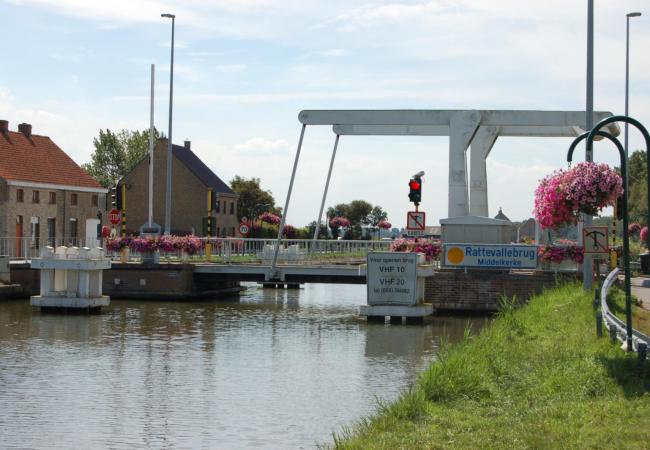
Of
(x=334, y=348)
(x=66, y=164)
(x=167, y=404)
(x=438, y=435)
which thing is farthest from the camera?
(x=66, y=164)

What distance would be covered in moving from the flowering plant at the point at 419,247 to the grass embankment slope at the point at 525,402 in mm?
16551

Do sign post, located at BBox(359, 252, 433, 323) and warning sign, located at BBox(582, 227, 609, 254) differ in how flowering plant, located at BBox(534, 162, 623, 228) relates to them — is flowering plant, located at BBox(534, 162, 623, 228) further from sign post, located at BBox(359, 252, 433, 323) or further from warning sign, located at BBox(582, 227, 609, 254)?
sign post, located at BBox(359, 252, 433, 323)

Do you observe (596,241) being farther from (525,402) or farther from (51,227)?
(51,227)

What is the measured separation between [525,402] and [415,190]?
15.3 m

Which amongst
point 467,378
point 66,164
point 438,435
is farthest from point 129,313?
point 66,164

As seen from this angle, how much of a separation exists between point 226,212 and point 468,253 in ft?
161

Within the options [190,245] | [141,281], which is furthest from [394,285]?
[141,281]

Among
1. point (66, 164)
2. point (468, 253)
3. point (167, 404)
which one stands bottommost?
point (167, 404)

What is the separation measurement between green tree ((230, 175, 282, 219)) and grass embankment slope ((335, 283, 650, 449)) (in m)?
84.8

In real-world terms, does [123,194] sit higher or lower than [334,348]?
higher

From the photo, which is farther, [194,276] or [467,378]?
[194,276]

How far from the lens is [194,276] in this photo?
38.8m

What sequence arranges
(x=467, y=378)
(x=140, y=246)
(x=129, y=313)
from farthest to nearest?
1. (x=140, y=246)
2. (x=129, y=313)
3. (x=467, y=378)

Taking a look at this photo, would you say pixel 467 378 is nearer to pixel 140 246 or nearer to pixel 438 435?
pixel 438 435
